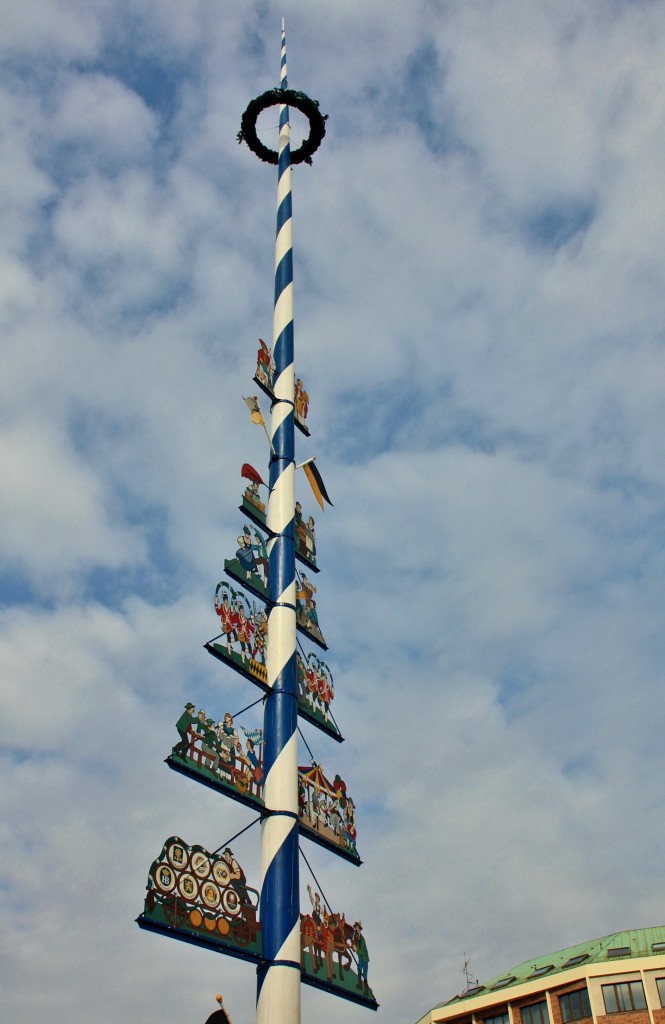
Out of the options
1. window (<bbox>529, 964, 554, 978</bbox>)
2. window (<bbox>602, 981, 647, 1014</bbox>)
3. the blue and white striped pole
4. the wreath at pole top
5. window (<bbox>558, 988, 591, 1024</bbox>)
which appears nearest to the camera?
the blue and white striped pole

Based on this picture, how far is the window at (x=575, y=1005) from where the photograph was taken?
34656 millimetres

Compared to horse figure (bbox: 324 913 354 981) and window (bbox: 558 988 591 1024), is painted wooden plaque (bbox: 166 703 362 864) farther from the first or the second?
window (bbox: 558 988 591 1024)

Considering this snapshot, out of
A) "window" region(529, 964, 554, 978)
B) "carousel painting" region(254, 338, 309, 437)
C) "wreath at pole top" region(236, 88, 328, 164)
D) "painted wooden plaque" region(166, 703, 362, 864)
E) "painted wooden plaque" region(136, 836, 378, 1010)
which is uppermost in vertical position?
"wreath at pole top" region(236, 88, 328, 164)

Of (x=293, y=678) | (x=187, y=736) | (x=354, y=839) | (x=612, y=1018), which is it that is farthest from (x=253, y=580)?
(x=612, y=1018)

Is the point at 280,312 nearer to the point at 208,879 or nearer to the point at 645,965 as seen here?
the point at 208,879

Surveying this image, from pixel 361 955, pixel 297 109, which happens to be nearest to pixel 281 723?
pixel 361 955

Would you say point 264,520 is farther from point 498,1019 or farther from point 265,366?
point 498,1019

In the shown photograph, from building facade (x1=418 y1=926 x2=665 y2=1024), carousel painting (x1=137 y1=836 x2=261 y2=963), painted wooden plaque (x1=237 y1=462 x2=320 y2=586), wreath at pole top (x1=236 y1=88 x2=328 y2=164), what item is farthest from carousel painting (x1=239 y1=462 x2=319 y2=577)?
building facade (x1=418 y1=926 x2=665 y2=1024)

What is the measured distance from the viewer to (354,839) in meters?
14.3

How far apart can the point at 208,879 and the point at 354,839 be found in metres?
4.03

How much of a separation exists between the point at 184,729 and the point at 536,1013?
32.5m

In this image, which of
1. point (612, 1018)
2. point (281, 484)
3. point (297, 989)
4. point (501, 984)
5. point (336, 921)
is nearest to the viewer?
point (297, 989)

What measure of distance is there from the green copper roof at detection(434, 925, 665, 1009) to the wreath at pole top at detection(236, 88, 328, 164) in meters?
31.6

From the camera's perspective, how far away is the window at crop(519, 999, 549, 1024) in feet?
120
